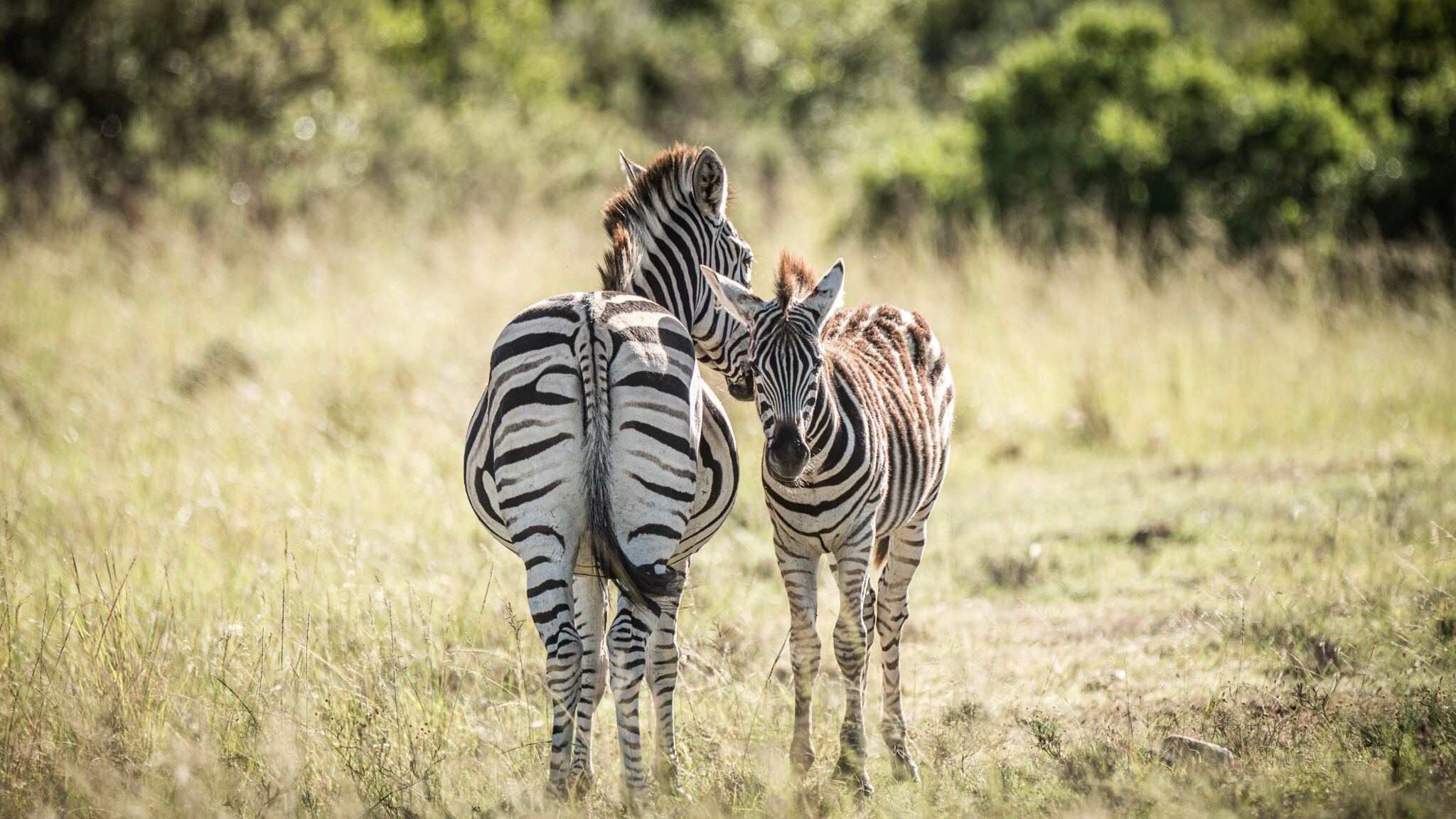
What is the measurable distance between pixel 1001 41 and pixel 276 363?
2396cm

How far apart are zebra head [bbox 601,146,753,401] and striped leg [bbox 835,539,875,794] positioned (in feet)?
2.54

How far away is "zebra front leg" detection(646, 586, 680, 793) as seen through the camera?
417 centimetres

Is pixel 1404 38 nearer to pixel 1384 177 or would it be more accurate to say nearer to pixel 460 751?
pixel 1384 177

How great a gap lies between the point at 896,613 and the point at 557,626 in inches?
70.7

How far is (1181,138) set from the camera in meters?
12.7

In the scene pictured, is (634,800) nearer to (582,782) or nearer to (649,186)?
(582,782)

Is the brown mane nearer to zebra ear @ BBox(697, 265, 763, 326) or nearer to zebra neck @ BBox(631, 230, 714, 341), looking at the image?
zebra neck @ BBox(631, 230, 714, 341)

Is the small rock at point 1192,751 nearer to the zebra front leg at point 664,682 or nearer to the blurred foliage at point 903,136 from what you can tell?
the zebra front leg at point 664,682

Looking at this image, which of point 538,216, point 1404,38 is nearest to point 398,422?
point 538,216

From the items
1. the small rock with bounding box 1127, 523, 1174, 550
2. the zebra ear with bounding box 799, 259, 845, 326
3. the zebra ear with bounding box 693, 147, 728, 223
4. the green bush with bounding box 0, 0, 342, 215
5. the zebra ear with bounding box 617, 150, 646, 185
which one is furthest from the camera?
the green bush with bounding box 0, 0, 342, 215

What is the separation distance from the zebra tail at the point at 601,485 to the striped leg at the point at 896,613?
1444mm

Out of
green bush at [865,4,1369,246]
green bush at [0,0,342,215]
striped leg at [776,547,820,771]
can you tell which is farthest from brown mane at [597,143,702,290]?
green bush at [0,0,342,215]

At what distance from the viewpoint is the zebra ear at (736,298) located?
167 inches

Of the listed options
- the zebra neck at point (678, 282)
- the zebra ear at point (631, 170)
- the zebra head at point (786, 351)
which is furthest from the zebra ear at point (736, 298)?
the zebra ear at point (631, 170)
